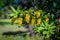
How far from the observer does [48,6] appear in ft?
41.8

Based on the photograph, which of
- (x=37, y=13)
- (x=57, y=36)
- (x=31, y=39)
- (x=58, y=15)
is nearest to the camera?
(x=37, y=13)

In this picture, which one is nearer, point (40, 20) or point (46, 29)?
point (46, 29)

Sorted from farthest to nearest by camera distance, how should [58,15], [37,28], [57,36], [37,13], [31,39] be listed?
[31,39], [58,15], [57,36], [37,13], [37,28]

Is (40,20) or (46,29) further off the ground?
(40,20)

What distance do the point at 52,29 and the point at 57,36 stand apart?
4.99 ft

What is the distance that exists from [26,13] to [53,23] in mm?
2167

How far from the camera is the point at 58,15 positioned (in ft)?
45.1

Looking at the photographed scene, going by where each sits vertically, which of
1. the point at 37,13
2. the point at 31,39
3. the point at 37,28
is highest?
the point at 37,13

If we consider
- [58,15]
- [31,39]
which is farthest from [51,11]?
[31,39]

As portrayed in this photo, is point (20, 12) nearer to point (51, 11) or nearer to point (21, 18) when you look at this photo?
point (21, 18)

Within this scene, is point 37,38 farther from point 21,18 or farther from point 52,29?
point 52,29

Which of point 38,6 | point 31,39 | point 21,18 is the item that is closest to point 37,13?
point 38,6

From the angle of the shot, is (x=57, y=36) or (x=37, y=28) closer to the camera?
(x=37, y=28)

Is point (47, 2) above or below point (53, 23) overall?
above
